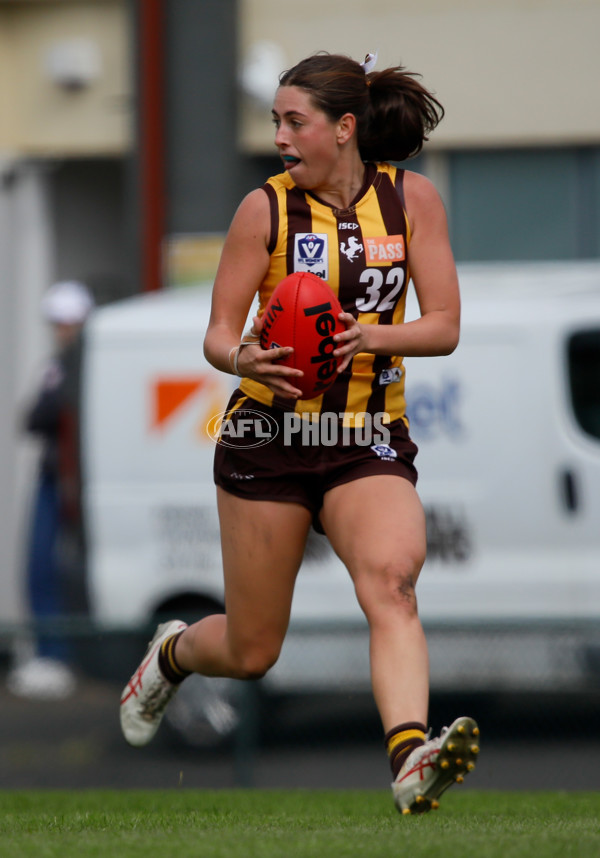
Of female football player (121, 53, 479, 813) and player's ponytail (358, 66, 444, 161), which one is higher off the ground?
player's ponytail (358, 66, 444, 161)

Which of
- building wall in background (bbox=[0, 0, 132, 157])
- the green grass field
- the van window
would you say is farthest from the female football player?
building wall in background (bbox=[0, 0, 132, 157])

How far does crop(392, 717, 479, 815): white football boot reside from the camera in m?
3.65

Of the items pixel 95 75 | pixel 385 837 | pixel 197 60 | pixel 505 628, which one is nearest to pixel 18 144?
pixel 95 75

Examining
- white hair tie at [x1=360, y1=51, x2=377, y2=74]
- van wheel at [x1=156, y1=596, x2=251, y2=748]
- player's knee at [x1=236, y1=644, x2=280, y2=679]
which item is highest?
white hair tie at [x1=360, y1=51, x2=377, y2=74]

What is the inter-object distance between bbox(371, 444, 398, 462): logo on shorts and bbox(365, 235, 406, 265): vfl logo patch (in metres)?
0.50

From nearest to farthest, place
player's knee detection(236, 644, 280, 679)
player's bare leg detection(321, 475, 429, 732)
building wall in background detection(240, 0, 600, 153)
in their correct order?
1. player's bare leg detection(321, 475, 429, 732)
2. player's knee detection(236, 644, 280, 679)
3. building wall in background detection(240, 0, 600, 153)

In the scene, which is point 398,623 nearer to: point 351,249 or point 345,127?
point 351,249

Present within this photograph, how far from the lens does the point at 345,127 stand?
4.21 metres

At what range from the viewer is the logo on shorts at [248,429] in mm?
4258

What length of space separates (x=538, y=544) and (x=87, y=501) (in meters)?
2.38

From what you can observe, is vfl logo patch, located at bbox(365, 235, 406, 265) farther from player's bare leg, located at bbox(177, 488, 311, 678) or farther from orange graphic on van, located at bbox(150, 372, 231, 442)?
orange graphic on van, located at bbox(150, 372, 231, 442)

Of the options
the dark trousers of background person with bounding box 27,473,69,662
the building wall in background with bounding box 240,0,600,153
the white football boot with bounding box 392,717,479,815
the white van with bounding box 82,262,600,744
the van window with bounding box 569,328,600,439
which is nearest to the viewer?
the white football boot with bounding box 392,717,479,815

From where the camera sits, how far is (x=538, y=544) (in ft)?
25.7

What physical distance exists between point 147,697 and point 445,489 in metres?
3.15
